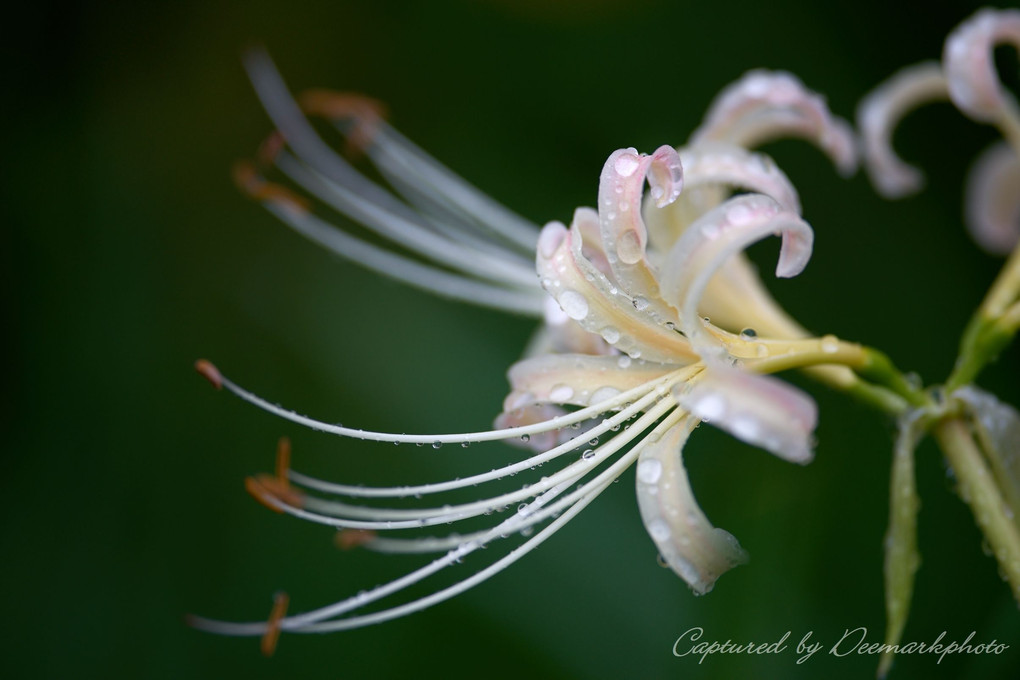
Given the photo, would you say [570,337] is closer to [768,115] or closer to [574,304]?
[574,304]

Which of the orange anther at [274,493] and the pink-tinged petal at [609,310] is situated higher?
the pink-tinged petal at [609,310]

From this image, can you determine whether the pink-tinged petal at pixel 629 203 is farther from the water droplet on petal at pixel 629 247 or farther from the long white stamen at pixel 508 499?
the long white stamen at pixel 508 499

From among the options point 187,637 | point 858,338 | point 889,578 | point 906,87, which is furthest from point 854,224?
point 187,637

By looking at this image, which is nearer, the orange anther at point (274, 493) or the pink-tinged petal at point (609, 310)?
the pink-tinged petal at point (609, 310)

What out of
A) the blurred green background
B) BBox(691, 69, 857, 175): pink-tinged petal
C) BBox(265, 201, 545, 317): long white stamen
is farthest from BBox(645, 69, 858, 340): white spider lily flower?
the blurred green background

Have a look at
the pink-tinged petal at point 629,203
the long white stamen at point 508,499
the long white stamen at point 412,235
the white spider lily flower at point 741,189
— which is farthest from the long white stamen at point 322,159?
the pink-tinged petal at point 629,203

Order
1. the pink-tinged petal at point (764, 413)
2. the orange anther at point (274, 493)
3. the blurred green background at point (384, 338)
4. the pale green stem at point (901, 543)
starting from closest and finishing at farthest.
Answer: the pink-tinged petal at point (764, 413)
the pale green stem at point (901, 543)
the orange anther at point (274, 493)
the blurred green background at point (384, 338)

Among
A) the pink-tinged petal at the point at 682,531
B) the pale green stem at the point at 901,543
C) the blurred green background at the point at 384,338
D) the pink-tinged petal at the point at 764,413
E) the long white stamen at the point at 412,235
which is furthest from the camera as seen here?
the blurred green background at the point at 384,338
